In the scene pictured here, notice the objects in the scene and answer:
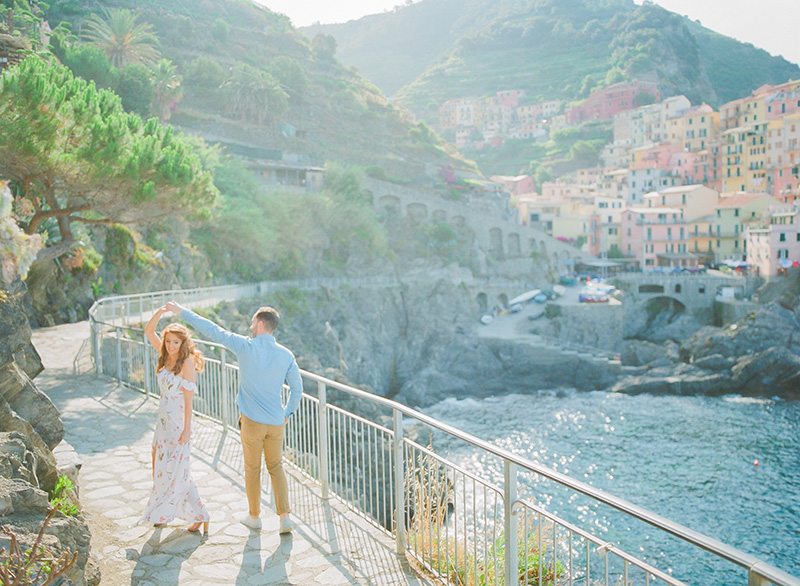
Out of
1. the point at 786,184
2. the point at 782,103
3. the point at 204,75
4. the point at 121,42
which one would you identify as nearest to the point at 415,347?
the point at 121,42

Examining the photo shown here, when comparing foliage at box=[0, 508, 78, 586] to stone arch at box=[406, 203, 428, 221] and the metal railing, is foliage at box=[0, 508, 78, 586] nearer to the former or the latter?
the metal railing

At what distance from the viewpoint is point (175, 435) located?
528 cm

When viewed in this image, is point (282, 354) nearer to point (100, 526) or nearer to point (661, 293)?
point (100, 526)

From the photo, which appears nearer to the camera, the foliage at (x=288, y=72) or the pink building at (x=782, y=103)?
the pink building at (x=782, y=103)

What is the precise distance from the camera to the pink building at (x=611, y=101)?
3777 inches

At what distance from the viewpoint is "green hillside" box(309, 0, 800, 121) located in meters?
108

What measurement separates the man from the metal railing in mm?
609

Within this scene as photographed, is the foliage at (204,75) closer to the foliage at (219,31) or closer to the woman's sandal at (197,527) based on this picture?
the foliage at (219,31)

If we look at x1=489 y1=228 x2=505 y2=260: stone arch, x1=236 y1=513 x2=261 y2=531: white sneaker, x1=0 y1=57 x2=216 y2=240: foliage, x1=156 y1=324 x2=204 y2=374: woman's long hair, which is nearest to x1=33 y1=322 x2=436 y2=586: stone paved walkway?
x1=236 y1=513 x2=261 y2=531: white sneaker

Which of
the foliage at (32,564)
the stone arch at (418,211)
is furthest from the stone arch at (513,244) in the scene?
the foliage at (32,564)


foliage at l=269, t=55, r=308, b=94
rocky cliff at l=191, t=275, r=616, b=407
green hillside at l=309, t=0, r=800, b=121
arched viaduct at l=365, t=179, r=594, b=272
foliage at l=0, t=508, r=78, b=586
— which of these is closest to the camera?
foliage at l=0, t=508, r=78, b=586

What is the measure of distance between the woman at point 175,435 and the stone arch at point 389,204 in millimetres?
46027

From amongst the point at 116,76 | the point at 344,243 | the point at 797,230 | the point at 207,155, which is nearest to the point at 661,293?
the point at 797,230

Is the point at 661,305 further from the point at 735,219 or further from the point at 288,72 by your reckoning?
the point at 288,72
